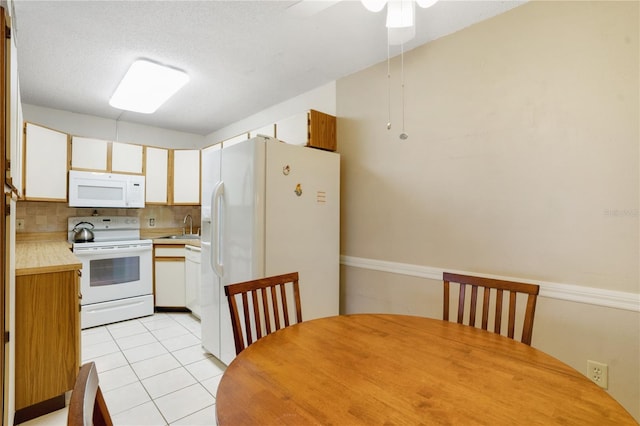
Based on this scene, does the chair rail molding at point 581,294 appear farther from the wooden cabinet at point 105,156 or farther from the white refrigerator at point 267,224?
the wooden cabinet at point 105,156

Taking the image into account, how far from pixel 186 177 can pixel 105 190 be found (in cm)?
92

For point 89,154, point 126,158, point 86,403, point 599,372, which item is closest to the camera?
point 86,403

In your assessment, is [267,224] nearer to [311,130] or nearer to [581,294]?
[311,130]

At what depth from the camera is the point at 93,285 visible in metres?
3.24

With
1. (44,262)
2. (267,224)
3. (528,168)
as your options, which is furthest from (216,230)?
(528,168)

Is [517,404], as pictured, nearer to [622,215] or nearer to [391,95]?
[622,215]

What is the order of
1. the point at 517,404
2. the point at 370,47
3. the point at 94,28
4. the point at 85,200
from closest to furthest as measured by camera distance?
the point at 517,404 < the point at 94,28 < the point at 370,47 < the point at 85,200

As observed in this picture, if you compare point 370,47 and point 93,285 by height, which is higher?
point 370,47

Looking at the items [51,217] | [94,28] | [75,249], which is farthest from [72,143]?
[94,28]

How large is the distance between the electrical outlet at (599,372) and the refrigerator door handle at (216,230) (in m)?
2.32

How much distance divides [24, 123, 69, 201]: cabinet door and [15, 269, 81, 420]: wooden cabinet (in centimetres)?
165

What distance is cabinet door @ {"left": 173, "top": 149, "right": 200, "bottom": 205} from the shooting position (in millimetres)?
4062

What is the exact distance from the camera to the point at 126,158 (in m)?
3.71

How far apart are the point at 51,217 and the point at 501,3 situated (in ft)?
15.0
